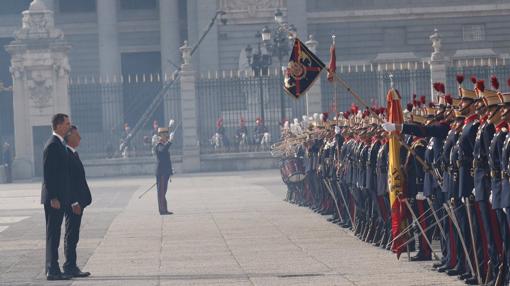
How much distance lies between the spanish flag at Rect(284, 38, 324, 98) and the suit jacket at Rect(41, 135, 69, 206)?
5.61 meters

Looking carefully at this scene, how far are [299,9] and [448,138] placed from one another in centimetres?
5546

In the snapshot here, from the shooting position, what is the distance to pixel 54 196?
656 inches

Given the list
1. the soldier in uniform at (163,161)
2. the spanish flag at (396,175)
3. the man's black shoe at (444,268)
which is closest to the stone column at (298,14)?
the soldier in uniform at (163,161)

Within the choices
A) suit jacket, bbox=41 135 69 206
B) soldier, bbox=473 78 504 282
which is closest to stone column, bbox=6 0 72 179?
suit jacket, bbox=41 135 69 206

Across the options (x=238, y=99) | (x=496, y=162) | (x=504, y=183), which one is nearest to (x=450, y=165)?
(x=496, y=162)

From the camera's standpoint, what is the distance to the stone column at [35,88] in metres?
47.1

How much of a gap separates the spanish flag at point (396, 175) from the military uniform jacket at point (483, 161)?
309 cm

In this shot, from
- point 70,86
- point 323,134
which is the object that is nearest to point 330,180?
point 323,134

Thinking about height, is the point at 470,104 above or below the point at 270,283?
above

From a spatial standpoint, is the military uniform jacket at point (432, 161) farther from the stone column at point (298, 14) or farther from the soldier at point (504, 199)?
the stone column at point (298, 14)

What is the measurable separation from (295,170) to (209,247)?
9.51 metres

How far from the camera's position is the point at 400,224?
17438 millimetres

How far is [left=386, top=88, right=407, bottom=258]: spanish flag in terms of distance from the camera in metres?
17.3

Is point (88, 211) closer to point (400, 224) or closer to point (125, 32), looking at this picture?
point (400, 224)
